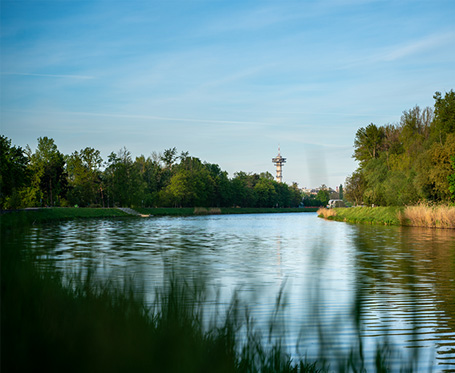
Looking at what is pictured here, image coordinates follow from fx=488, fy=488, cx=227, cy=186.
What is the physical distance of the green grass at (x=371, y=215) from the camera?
50625mm

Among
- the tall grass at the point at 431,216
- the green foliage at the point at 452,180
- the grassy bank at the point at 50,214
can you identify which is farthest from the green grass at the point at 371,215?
the grassy bank at the point at 50,214

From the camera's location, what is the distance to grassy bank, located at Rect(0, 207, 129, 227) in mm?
6098

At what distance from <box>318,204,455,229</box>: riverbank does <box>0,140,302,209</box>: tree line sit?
36470mm

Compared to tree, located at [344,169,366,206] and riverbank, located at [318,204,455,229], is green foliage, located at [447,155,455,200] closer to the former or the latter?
riverbank, located at [318,204,455,229]

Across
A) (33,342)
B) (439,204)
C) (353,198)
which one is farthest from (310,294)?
(353,198)

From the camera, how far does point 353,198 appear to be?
3565 inches

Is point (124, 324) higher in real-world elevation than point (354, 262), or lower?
higher

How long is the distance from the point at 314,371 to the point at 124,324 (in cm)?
270

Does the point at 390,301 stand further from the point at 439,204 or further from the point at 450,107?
the point at 450,107

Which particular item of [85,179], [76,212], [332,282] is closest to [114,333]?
[332,282]

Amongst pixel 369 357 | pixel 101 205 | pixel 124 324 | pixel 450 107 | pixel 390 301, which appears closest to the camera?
pixel 124 324

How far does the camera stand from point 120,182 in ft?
340

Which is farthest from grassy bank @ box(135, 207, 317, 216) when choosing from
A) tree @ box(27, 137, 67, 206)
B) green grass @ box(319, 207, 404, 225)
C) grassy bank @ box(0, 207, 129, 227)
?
green grass @ box(319, 207, 404, 225)

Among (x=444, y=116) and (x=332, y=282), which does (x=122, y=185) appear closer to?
(x=444, y=116)
